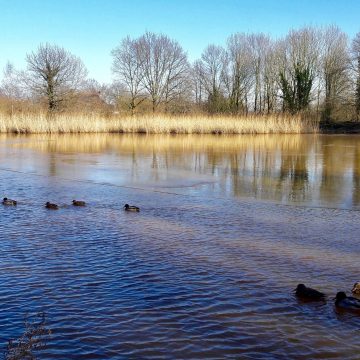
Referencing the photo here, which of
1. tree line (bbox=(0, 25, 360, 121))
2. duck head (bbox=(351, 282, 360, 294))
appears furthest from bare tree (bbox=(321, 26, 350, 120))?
duck head (bbox=(351, 282, 360, 294))

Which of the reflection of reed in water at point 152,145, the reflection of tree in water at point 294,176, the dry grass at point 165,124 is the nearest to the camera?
the reflection of tree in water at point 294,176

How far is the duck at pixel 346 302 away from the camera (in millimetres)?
4230

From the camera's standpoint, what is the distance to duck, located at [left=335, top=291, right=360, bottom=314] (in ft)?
13.9

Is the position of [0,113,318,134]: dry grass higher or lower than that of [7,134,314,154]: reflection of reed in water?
higher

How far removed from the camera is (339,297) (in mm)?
4328

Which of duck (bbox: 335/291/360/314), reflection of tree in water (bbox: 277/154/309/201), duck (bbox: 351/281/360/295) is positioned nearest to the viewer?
duck (bbox: 335/291/360/314)

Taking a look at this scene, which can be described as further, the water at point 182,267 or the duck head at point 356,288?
the duck head at point 356,288

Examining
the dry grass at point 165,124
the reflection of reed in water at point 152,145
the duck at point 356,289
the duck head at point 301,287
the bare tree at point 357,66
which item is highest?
the bare tree at point 357,66

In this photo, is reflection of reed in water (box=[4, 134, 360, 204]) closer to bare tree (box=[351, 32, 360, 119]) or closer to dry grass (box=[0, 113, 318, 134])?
dry grass (box=[0, 113, 318, 134])

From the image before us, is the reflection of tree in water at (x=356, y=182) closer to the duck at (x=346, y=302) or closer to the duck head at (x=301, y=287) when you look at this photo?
the duck head at (x=301, y=287)

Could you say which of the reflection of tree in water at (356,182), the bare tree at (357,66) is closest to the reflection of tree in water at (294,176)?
the reflection of tree in water at (356,182)

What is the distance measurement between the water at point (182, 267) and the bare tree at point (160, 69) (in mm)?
37670

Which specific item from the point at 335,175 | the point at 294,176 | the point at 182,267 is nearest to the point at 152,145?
the point at 294,176

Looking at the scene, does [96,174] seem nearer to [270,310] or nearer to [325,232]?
[325,232]
